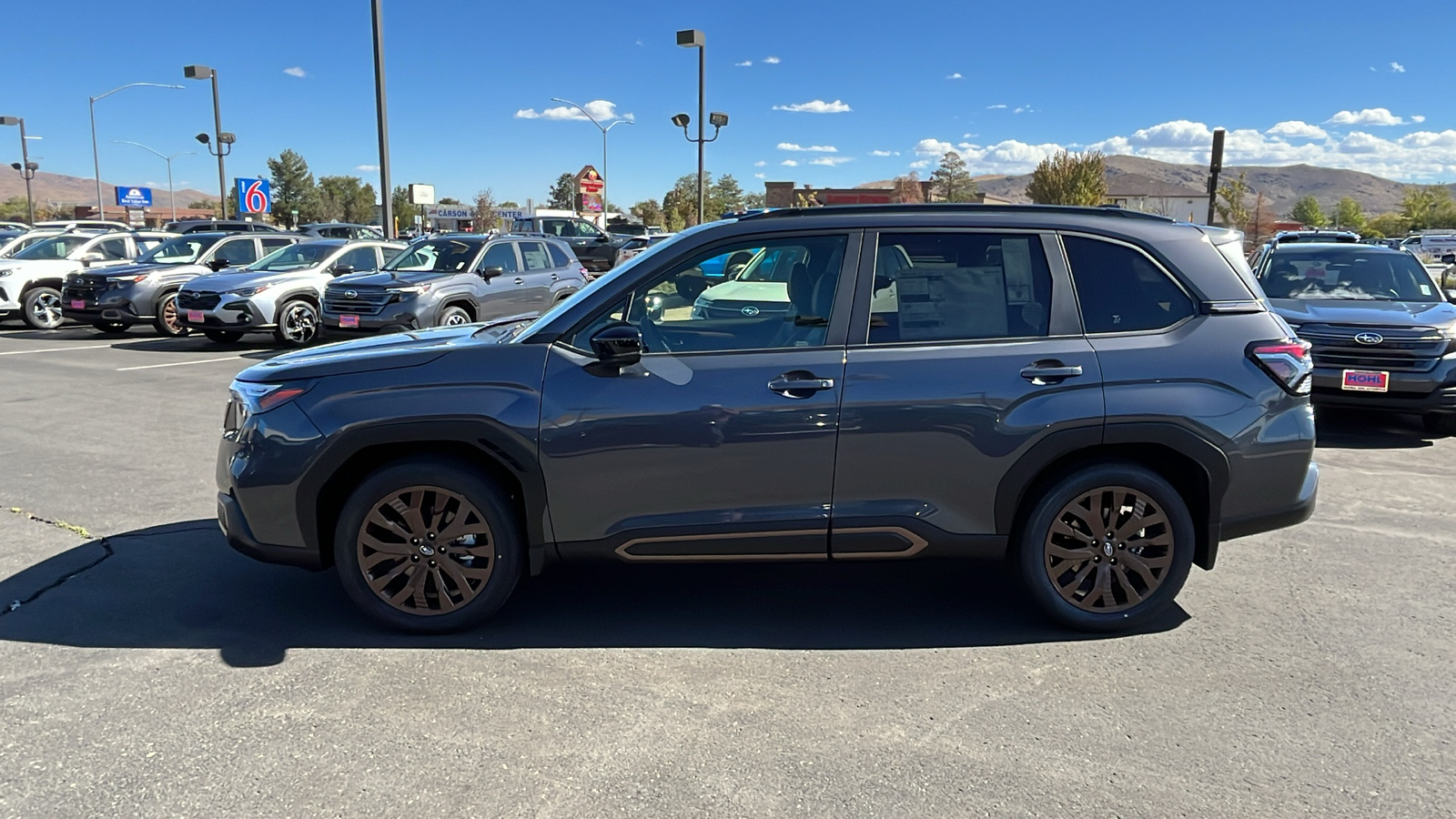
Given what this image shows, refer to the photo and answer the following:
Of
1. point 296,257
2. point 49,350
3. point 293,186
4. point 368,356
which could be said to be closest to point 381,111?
point 296,257

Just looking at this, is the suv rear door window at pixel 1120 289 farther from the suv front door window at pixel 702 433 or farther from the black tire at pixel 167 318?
the black tire at pixel 167 318

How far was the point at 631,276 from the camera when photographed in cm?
417

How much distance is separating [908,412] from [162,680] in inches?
121

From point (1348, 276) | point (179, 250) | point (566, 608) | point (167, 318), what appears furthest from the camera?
point (179, 250)

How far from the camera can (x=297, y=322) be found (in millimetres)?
14555

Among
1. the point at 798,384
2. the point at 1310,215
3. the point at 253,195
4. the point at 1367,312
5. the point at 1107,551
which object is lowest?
the point at 1107,551

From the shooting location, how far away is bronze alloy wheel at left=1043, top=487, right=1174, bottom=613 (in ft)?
13.7

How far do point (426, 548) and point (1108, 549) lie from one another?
2.91m

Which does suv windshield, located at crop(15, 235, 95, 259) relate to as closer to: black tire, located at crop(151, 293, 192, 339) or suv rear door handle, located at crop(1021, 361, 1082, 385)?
black tire, located at crop(151, 293, 192, 339)

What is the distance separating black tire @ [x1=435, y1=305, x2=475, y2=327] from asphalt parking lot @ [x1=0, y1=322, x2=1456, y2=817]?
23.0 feet

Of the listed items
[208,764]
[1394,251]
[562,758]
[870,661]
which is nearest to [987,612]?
[870,661]

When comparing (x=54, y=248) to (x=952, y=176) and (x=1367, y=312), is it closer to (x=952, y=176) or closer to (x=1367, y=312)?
(x=1367, y=312)

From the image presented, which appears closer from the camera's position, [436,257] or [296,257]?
[436,257]

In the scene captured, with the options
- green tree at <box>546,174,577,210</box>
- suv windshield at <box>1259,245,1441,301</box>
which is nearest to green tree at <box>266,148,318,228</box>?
green tree at <box>546,174,577,210</box>
